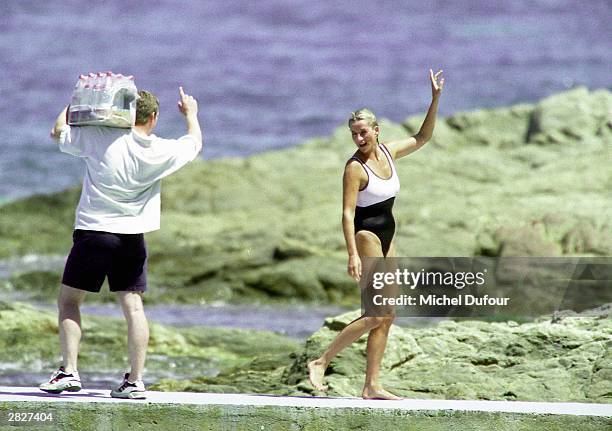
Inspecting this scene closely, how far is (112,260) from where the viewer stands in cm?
716

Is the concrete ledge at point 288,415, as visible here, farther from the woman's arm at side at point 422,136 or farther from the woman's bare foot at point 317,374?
the woman's arm at side at point 422,136

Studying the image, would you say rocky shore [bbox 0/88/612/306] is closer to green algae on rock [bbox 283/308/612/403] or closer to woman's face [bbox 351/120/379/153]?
green algae on rock [bbox 283/308/612/403]

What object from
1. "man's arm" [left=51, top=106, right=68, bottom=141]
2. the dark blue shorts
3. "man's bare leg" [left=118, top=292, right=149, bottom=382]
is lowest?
"man's bare leg" [left=118, top=292, right=149, bottom=382]

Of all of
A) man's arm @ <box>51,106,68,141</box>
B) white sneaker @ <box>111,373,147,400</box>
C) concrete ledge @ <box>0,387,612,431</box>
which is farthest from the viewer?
man's arm @ <box>51,106,68,141</box>

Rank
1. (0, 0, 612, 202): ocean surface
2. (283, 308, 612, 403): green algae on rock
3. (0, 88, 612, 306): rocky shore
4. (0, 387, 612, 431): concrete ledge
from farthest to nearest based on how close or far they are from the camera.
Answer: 1. (0, 0, 612, 202): ocean surface
2. (0, 88, 612, 306): rocky shore
3. (283, 308, 612, 403): green algae on rock
4. (0, 387, 612, 431): concrete ledge

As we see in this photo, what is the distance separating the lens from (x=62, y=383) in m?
7.20

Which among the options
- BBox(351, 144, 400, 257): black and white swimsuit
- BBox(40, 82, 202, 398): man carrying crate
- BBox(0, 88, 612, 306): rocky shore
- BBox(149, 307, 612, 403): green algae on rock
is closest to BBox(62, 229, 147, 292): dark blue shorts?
BBox(40, 82, 202, 398): man carrying crate

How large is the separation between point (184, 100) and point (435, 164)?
76.0 feet

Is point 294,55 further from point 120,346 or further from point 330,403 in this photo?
point 330,403

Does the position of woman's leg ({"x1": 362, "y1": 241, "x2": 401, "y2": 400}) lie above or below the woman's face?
below

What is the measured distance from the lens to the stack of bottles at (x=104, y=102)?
714 centimetres

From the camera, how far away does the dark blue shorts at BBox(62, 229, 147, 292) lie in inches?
281

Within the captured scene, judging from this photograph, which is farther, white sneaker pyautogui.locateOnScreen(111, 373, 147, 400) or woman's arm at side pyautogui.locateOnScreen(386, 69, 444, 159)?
woman's arm at side pyautogui.locateOnScreen(386, 69, 444, 159)

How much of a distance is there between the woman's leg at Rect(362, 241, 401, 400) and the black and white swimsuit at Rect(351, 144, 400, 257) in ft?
0.43
